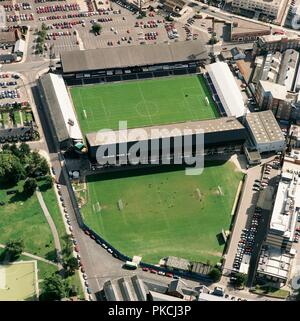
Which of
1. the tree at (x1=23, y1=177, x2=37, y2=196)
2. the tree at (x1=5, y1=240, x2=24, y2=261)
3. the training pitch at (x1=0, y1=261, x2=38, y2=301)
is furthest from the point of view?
the tree at (x1=23, y1=177, x2=37, y2=196)

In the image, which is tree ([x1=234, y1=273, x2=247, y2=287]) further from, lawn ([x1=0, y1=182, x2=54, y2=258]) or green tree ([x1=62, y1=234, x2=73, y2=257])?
lawn ([x1=0, y1=182, x2=54, y2=258])

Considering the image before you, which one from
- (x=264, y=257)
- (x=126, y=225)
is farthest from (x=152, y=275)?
(x=264, y=257)

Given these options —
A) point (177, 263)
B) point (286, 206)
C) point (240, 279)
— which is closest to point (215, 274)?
point (240, 279)

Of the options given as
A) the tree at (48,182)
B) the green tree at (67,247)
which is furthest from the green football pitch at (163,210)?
the tree at (48,182)

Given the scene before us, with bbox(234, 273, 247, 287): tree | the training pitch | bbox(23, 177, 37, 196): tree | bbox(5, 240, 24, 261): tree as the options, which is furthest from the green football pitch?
the training pitch

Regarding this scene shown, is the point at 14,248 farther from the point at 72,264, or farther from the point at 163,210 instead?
the point at 163,210

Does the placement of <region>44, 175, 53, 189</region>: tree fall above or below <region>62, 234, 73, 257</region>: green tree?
above
